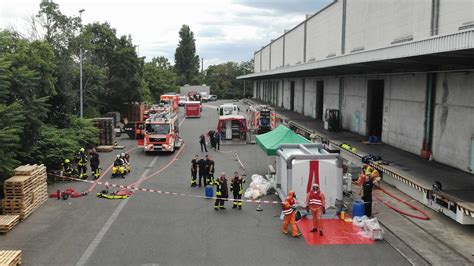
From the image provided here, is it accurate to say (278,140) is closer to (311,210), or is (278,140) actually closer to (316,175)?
(316,175)

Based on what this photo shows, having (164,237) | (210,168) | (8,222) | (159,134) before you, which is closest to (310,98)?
(159,134)

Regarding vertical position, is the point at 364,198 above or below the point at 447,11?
below

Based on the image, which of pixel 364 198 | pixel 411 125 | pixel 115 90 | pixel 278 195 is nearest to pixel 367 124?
pixel 411 125

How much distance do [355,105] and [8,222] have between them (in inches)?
1032

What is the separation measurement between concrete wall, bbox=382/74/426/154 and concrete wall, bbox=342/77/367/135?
13.8ft

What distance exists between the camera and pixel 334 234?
14750 mm

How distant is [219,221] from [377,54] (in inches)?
388

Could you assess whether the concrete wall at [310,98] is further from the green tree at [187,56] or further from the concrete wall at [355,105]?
the green tree at [187,56]

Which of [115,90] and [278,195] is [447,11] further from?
[115,90]

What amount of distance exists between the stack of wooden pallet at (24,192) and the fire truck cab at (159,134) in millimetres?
13123

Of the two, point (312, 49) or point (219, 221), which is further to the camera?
point (312, 49)

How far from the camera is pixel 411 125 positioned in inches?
979

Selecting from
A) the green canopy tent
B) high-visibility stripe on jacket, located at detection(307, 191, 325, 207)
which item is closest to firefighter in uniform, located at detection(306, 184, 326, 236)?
→ high-visibility stripe on jacket, located at detection(307, 191, 325, 207)

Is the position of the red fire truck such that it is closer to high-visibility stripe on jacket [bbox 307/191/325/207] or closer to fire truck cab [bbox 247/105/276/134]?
fire truck cab [bbox 247/105/276/134]
